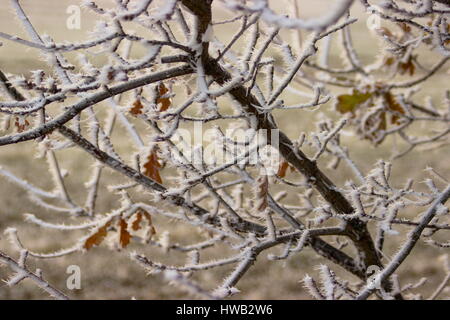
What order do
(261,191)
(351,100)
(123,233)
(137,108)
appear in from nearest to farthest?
(261,191), (137,108), (123,233), (351,100)

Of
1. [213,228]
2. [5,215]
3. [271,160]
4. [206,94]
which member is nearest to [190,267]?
[213,228]

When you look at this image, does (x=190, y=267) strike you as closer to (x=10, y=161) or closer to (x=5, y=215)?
(x=5, y=215)

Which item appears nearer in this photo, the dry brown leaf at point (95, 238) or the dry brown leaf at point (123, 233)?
the dry brown leaf at point (95, 238)

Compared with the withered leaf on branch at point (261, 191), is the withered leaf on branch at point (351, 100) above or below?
above

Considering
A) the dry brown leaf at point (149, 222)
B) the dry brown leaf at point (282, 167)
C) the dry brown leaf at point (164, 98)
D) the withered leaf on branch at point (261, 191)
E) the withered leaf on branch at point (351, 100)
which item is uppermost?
the withered leaf on branch at point (351, 100)

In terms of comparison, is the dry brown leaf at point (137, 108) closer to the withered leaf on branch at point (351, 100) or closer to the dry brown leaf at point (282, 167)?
the dry brown leaf at point (282, 167)

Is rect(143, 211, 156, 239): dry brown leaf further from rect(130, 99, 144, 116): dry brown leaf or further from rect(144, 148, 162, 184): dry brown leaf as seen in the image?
rect(130, 99, 144, 116): dry brown leaf

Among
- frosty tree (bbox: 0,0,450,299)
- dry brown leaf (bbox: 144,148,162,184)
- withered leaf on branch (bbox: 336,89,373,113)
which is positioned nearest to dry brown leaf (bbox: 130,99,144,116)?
frosty tree (bbox: 0,0,450,299)

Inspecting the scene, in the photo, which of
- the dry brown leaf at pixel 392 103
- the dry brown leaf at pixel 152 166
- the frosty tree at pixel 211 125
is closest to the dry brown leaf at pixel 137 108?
A: the frosty tree at pixel 211 125

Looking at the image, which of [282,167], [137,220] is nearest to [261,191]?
[282,167]

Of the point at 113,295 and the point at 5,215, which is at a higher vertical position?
the point at 5,215

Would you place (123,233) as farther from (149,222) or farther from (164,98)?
(164,98)
